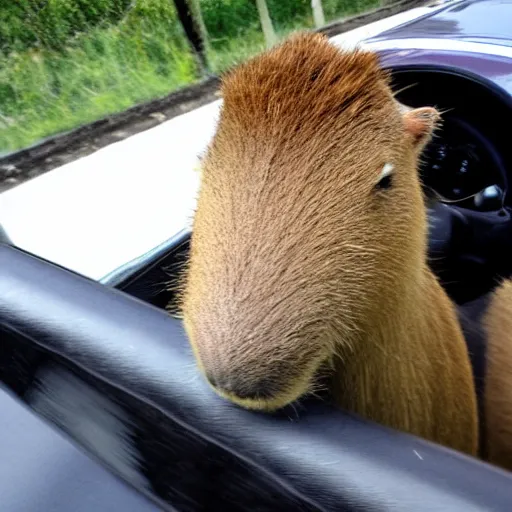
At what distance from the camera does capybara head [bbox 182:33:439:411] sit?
0.91 metres

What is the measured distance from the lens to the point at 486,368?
1.88 meters

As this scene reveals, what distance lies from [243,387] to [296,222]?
0.26 meters

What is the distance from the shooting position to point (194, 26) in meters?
6.41

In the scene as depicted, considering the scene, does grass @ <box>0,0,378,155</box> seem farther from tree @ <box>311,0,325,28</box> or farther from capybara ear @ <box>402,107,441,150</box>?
capybara ear @ <box>402,107,441,150</box>

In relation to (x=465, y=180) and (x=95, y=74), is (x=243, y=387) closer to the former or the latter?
(x=465, y=180)

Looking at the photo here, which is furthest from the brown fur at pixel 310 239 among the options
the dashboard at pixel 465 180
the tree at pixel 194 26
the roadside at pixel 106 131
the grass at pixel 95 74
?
the tree at pixel 194 26

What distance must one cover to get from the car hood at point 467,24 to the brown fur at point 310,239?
1.06m

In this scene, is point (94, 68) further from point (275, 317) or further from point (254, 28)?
point (275, 317)

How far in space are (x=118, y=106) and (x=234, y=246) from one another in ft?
15.1

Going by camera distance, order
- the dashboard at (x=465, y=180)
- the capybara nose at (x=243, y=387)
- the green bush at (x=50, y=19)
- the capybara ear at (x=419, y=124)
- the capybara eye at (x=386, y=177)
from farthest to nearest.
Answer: the green bush at (x=50, y=19)
the dashboard at (x=465, y=180)
the capybara ear at (x=419, y=124)
the capybara eye at (x=386, y=177)
the capybara nose at (x=243, y=387)

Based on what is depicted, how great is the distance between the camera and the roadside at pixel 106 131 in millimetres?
3889

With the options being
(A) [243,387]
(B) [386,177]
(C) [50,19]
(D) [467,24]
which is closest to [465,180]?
(D) [467,24]

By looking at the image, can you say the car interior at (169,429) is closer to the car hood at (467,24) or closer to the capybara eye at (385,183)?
the capybara eye at (385,183)

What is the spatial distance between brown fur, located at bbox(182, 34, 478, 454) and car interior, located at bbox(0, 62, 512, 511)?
51 millimetres
